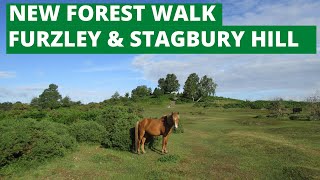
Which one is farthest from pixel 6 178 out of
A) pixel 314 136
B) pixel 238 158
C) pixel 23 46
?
pixel 314 136

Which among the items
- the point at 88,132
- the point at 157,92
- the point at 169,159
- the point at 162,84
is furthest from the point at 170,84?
the point at 169,159

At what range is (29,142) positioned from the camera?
15297 mm

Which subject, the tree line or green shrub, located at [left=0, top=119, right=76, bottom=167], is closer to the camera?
green shrub, located at [left=0, top=119, right=76, bottom=167]

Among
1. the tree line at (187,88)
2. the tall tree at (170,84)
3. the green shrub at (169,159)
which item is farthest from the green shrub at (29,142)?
the tall tree at (170,84)

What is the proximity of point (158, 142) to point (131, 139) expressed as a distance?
7.32ft

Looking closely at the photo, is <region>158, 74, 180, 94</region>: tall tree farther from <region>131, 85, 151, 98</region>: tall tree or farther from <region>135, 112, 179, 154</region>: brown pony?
<region>135, 112, 179, 154</region>: brown pony

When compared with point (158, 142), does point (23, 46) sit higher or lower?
higher

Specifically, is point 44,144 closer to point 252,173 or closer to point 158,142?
point 158,142

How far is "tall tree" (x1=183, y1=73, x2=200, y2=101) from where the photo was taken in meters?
117

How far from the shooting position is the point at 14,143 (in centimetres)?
1459

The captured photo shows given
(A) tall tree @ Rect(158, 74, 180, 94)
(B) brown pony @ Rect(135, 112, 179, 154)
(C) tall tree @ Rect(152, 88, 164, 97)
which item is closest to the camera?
(B) brown pony @ Rect(135, 112, 179, 154)

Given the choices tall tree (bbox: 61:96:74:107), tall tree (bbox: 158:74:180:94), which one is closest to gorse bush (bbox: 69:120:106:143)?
tall tree (bbox: 61:96:74:107)

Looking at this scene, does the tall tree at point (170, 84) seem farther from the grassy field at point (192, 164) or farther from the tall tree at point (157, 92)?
the grassy field at point (192, 164)

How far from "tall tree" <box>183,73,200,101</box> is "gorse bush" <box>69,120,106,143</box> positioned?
97.0m
